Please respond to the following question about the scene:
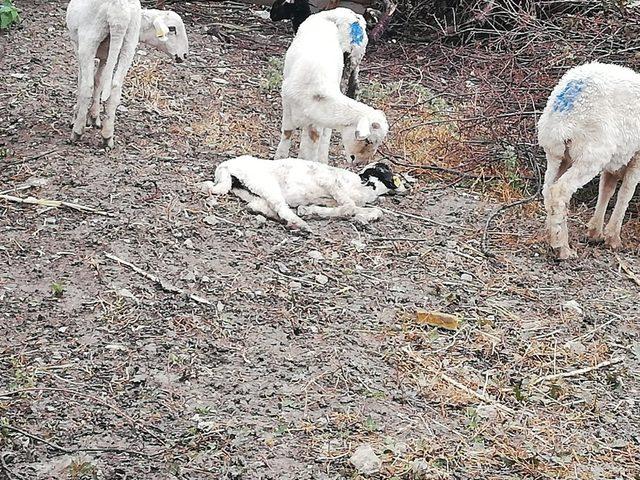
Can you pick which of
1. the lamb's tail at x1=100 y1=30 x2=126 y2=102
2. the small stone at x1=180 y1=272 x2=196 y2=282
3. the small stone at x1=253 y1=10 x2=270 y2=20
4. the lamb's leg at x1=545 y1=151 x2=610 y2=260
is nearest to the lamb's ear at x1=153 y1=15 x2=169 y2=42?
the lamb's tail at x1=100 y1=30 x2=126 y2=102

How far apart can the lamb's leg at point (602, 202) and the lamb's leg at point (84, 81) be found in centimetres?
414

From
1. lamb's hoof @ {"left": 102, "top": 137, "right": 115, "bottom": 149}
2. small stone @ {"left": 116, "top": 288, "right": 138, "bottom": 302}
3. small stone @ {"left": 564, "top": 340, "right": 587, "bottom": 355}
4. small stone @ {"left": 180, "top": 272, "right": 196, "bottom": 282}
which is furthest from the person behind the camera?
lamb's hoof @ {"left": 102, "top": 137, "right": 115, "bottom": 149}

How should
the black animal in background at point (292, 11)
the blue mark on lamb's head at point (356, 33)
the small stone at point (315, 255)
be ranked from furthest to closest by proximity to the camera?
the black animal in background at point (292, 11) < the blue mark on lamb's head at point (356, 33) < the small stone at point (315, 255)

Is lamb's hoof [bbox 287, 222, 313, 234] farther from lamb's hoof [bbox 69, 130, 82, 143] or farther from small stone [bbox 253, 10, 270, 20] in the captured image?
small stone [bbox 253, 10, 270, 20]

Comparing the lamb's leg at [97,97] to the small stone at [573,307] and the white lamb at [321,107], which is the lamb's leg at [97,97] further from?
the small stone at [573,307]

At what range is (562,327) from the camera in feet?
20.1

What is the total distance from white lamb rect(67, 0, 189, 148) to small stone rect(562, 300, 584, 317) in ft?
12.6

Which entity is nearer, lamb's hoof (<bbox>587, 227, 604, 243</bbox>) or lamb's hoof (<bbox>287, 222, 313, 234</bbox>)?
lamb's hoof (<bbox>287, 222, 313, 234</bbox>)

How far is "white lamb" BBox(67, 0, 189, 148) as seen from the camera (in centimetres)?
746

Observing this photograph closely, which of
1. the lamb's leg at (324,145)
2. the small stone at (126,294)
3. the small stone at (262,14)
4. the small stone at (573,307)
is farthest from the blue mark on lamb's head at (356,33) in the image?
the small stone at (262,14)

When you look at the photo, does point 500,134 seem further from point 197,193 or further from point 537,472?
point 537,472

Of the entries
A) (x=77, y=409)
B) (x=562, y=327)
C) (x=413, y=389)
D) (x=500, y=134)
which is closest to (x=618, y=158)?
(x=562, y=327)

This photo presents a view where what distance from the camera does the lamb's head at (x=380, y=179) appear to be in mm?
7805

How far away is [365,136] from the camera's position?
743cm
